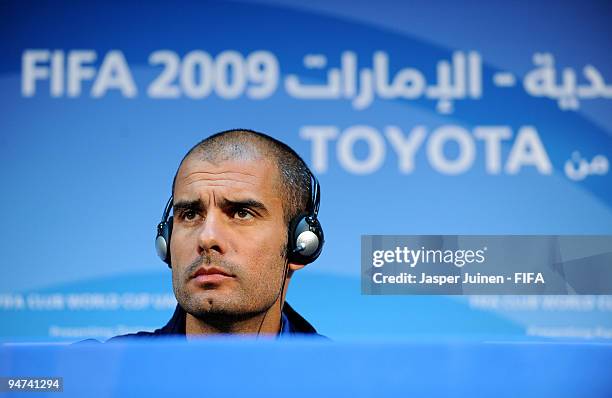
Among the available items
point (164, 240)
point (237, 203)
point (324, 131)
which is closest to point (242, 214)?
point (237, 203)

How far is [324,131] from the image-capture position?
3.43m

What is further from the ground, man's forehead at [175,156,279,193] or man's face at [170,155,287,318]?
man's forehead at [175,156,279,193]

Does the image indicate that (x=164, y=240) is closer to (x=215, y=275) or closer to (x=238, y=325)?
(x=215, y=275)

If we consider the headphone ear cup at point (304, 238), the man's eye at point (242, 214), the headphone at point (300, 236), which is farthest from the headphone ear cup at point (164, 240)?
the headphone ear cup at point (304, 238)

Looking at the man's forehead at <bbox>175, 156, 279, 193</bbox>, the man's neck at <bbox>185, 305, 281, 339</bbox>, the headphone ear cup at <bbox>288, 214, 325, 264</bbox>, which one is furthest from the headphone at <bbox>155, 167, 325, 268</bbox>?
the man's neck at <bbox>185, 305, 281, 339</bbox>

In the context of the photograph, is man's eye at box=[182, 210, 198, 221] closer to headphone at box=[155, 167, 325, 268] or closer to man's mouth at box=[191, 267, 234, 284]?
headphone at box=[155, 167, 325, 268]

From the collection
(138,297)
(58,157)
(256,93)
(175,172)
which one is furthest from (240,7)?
(138,297)

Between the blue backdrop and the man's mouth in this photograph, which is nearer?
the man's mouth

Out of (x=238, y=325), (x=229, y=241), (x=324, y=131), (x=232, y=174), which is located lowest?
(x=238, y=325)

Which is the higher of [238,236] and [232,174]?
[232,174]

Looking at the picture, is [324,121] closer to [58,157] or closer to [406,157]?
[406,157]

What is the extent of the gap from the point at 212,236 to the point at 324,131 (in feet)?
1.92

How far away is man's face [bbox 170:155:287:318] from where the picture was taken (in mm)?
3273

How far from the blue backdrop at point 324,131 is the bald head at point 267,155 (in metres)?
0.04
